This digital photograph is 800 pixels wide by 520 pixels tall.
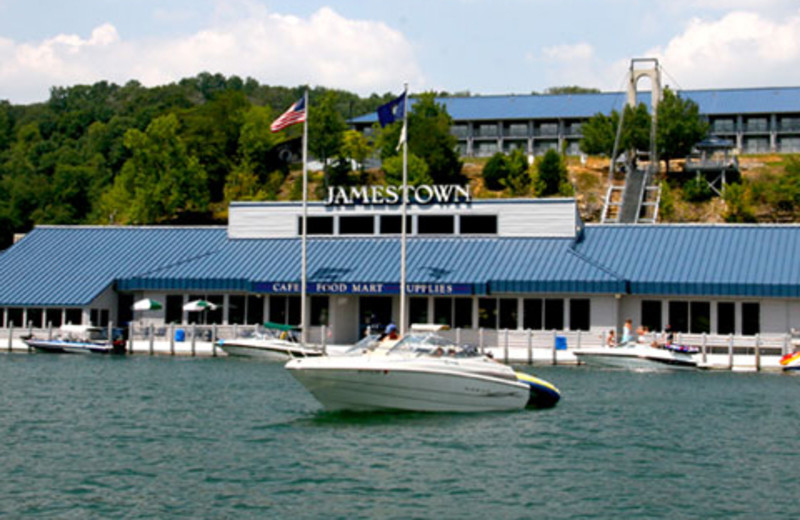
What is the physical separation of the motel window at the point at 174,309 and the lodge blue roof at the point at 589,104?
54.9 m

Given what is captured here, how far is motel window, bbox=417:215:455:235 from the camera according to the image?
67.1m

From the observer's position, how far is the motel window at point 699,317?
2343 inches

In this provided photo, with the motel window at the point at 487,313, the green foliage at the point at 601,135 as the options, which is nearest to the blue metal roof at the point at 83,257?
the motel window at the point at 487,313

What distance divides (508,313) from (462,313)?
259 centimetres

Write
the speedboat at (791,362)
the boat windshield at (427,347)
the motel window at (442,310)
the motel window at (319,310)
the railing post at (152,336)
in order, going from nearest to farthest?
1. the boat windshield at (427,347)
2. the speedboat at (791,362)
3. the railing post at (152,336)
4. the motel window at (442,310)
5. the motel window at (319,310)

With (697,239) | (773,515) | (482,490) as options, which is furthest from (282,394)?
(697,239)

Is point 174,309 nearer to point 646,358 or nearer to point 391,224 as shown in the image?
point 391,224

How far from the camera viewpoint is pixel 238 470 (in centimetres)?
2656

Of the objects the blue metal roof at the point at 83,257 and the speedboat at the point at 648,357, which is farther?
the blue metal roof at the point at 83,257

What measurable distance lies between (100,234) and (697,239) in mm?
36896

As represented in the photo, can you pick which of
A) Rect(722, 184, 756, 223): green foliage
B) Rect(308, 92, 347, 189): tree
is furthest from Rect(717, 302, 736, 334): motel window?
Rect(308, 92, 347, 189): tree

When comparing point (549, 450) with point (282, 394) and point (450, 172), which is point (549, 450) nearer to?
point (282, 394)

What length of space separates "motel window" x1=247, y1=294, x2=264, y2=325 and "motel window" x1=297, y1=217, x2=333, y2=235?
5.65 m

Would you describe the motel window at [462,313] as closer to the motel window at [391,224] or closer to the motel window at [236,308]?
the motel window at [391,224]
